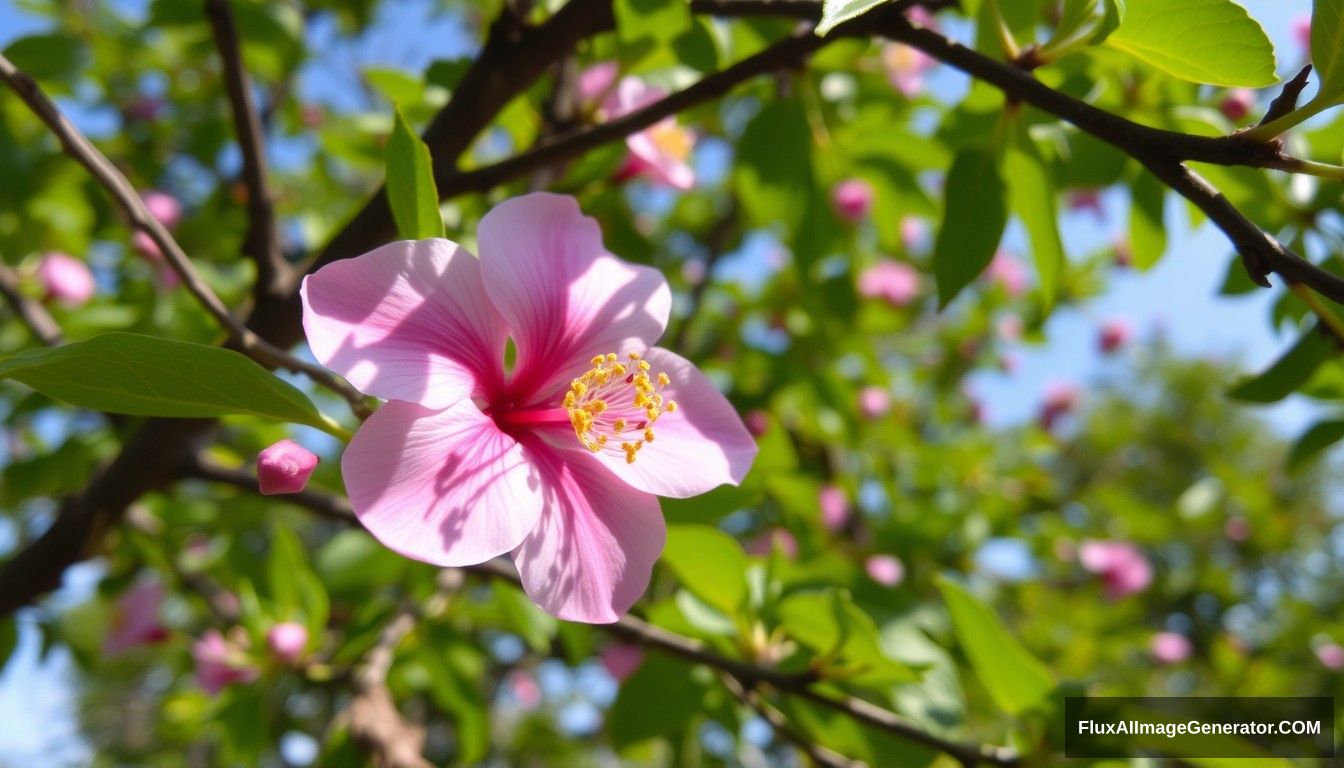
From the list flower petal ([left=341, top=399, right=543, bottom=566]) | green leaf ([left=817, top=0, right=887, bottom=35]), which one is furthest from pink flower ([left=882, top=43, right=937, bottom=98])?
flower petal ([left=341, top=399, right=543, bottom=566])

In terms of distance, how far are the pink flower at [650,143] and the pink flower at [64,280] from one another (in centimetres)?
145

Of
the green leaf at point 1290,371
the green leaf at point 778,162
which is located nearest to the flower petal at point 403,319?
the green leaf at point 778,162

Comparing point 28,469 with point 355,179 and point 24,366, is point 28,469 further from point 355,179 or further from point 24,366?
point 355,179

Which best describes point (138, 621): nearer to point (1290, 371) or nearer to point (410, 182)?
point (410, 182)

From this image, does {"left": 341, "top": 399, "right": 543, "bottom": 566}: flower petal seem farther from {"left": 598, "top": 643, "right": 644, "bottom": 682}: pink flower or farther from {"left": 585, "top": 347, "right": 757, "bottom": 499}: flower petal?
{"left": 598, "top": 643, "right": 644, "bottom": 682}: pink flower

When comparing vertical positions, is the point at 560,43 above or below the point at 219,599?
above

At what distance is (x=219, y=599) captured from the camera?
78.7 inches

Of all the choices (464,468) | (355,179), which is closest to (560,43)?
(464,468)

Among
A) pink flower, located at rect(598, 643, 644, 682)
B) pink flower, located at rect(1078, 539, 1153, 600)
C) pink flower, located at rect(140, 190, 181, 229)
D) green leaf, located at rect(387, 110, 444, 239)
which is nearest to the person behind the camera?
green leaf, located at rect(387, 110, 444, 239)

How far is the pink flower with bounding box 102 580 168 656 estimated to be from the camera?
2375 mm

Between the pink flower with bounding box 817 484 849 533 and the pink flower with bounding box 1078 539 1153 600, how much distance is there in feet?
5.63

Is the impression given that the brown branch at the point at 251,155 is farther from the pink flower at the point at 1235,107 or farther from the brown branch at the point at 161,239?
the pink flower at the point at 1235,107

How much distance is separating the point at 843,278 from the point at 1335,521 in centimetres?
686

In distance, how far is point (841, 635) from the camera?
3.64 feet
